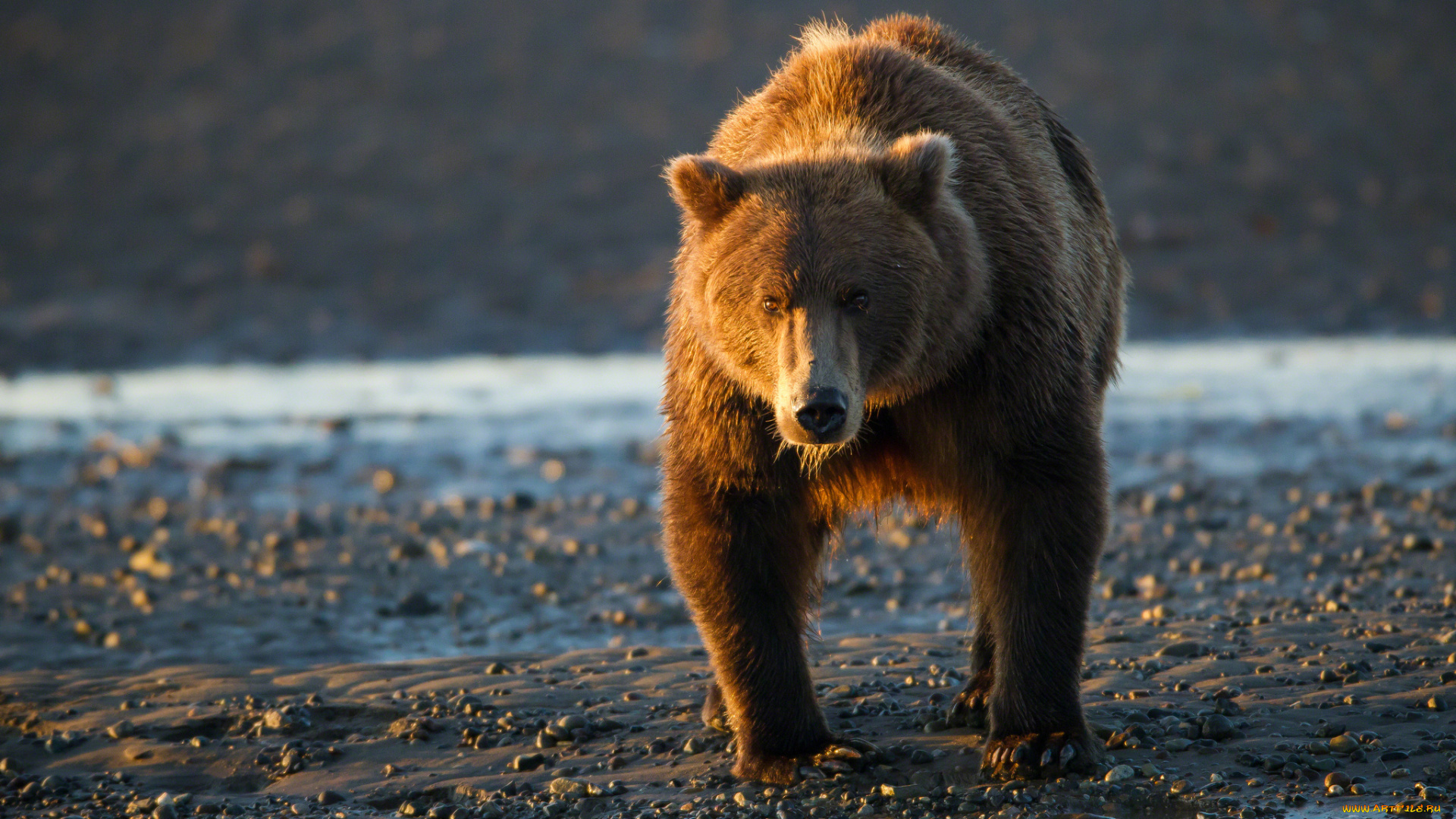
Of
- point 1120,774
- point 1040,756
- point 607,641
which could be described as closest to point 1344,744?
point 1120,774

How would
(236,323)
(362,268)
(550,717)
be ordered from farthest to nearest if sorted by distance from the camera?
(362,268) < (236,323) < (550,717)

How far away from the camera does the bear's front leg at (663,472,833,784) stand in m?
4.80

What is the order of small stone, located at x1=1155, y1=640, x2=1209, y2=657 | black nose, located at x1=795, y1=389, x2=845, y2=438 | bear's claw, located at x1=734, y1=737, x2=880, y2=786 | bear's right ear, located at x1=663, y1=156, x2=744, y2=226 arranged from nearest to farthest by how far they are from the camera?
1. black nose, located at x1=795, y1=389, x2=845, y2=438
2. bear's right ear, located at x1=663, y1=156, x2=744, y2=226
3. bear's claw, located at x1=734, y1=737, x2=880, y2=786
4. small stone, located at x1=1155, y1=640, x2=1209, y2=657

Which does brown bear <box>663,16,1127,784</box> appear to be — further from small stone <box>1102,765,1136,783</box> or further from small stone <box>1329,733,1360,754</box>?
small stone <box>1329,733,1360,754</box>

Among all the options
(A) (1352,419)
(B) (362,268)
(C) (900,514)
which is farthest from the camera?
(B) (362,268)

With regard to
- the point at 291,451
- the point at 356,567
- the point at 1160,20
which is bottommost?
the point at 356,567

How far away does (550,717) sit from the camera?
18.9 ft

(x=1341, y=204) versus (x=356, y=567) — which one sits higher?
(x=1341, y=204)

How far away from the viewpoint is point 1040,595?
4656 mm

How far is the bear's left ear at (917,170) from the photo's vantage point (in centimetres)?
443

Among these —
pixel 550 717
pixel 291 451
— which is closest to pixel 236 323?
pixel 291 451

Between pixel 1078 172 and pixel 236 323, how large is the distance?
13750 millimetres

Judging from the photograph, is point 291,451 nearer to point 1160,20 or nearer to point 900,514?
point 900,514

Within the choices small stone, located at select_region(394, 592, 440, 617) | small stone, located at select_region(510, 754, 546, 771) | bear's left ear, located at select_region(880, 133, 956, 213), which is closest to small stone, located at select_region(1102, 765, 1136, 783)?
bear's left ear, located at select_region(880, 133, 956, 213)
